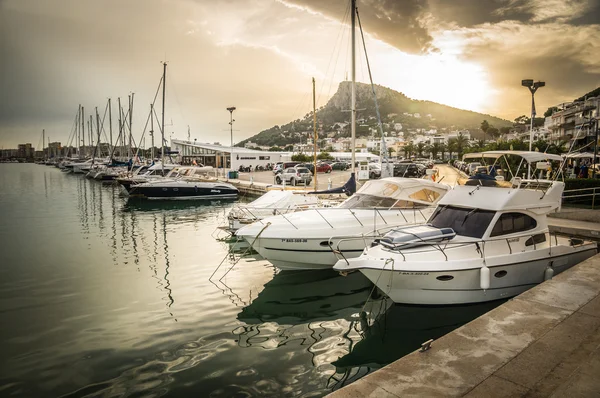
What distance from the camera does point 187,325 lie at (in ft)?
29.4

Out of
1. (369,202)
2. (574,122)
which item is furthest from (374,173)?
(574,122)

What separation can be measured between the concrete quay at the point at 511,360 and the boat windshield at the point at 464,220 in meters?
2.61

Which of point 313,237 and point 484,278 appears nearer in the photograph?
point 484,278

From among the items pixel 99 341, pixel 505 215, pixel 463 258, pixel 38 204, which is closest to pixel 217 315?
pixel 99 341

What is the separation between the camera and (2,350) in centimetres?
777

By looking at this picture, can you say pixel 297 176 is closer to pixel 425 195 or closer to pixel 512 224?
pixel 425 195

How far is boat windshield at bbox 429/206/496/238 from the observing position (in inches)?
380

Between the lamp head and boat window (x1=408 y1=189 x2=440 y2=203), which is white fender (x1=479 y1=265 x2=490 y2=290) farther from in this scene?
the lamp head

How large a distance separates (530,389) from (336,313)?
18.4 feet

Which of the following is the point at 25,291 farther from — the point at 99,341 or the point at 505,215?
the point at 505,215

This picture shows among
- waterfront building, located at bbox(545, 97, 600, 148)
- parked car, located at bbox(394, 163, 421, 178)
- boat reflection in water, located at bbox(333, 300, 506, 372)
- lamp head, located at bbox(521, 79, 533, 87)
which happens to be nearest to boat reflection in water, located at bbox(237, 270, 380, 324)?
boat reflection in water, located at bbox(333, 300, 506, 372)

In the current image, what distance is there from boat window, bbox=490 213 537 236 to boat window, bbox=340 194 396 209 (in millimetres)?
4301

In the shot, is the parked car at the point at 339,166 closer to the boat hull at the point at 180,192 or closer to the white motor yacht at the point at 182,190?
the white motor yacht at the point at 182,190

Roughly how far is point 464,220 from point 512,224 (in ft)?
3.85
